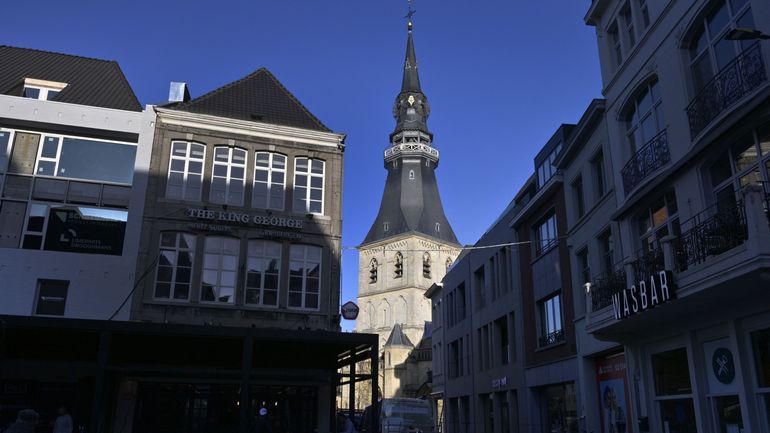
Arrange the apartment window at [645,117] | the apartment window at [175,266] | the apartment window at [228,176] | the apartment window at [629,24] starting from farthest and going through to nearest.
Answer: the apartment window at [228,176] → the apartment window at [175,266] → the apartment window at [629,24] → the apartment window at [645,117]

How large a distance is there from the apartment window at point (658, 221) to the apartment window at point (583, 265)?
424 centimetres

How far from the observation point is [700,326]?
14.1 m

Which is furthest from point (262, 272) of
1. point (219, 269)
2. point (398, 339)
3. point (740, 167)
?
point (398, 339)

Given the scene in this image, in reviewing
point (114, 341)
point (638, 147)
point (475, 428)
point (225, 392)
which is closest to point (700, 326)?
point (638, 147)

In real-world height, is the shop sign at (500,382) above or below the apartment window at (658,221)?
below

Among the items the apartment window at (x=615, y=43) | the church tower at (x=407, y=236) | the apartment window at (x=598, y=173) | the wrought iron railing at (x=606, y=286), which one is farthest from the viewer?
the church tower at (x=407, y=236)

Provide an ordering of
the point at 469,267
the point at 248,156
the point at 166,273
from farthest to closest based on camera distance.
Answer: the point at 469,267, the point at 248,156, the point at 166,273

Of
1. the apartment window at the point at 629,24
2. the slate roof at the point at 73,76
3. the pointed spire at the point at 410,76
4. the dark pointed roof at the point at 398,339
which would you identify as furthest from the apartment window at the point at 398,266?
the apartment window at the point at 629,24

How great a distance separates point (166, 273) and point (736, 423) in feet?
54.6

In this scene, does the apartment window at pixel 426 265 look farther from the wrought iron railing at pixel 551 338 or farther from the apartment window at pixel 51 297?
the apartment window at pixel 51 297

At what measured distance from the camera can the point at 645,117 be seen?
17.3 metres

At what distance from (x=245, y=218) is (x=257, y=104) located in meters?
5.48

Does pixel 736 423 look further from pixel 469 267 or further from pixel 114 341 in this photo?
pixel 469 267

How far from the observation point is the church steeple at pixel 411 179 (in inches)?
3762
